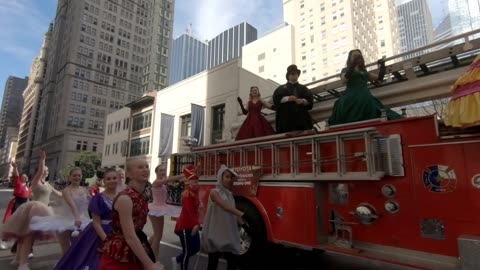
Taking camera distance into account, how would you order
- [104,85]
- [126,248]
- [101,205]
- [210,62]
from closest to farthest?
1. [126,248]
2. [101,205]
3. [104,85]
4. [210,62]

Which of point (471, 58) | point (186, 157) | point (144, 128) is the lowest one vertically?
point (186, 157)

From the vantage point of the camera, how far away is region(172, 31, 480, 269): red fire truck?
3744 mm

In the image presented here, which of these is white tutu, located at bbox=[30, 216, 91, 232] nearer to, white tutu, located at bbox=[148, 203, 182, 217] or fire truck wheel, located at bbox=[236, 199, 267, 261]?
white tutu, located at bbox=[148, 203, 182, 217]

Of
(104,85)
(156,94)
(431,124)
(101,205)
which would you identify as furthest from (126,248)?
(104,85)

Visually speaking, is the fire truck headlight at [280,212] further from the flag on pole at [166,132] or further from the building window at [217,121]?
the flag on pole at [166,132]

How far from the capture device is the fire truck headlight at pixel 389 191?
4.24 m

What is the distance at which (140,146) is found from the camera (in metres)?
35.0

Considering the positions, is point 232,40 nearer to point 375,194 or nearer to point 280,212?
point 280,212

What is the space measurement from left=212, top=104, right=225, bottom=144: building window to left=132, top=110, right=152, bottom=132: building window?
11383 millimetres

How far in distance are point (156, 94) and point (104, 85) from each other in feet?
197

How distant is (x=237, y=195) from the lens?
605 centimetres

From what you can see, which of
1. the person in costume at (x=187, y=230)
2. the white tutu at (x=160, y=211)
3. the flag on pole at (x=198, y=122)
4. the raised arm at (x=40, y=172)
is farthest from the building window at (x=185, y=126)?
the person in costume at (x=187, y=230)

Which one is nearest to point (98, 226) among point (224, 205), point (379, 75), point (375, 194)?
point (224, 205)

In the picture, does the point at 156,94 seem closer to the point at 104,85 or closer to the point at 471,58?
the point at 471,58
